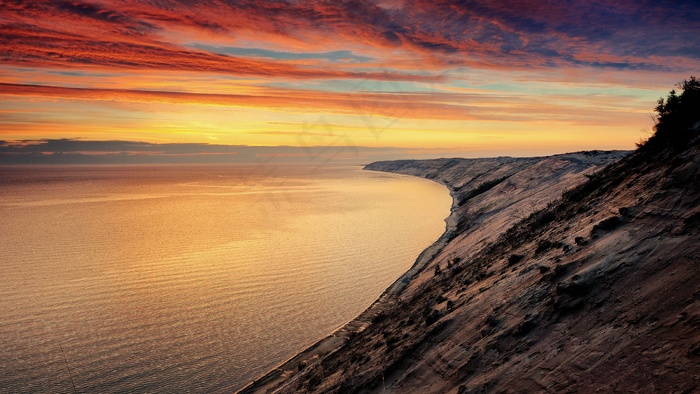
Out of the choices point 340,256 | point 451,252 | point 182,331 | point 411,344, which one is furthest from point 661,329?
point 340,256

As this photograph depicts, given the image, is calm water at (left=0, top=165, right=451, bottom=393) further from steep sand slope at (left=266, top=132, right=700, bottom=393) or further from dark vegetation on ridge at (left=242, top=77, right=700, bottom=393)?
steep sand slope at (left=266, top=132, right=700, bottom=393)

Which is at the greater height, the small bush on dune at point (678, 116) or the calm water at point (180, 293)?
the small bush on dune at point (678, 116)

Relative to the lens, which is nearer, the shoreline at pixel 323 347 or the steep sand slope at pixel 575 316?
the steep sand slope at pixel 575 316

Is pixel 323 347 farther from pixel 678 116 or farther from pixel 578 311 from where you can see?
pixel 678 116

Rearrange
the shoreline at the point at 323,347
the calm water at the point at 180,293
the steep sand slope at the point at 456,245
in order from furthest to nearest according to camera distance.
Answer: the calm water at the point at 180,293 < the steep sand slope at the point at 456,245 < the shoreline at the point at 323,347

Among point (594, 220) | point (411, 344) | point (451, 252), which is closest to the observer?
point (411, 344)

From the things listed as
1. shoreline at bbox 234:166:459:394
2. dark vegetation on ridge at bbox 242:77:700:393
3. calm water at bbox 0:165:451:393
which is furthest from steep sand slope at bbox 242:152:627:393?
calm water at bbox 0:165:451:393

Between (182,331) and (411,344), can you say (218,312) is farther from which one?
(411,344)

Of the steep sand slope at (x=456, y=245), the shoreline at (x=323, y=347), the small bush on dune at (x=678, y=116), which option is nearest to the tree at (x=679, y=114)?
the small bush on dune at (x=678, y=116)

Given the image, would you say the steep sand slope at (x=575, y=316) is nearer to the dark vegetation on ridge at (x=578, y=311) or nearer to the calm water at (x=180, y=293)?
the dark vegetation on ridge at (x=578, y=311)
